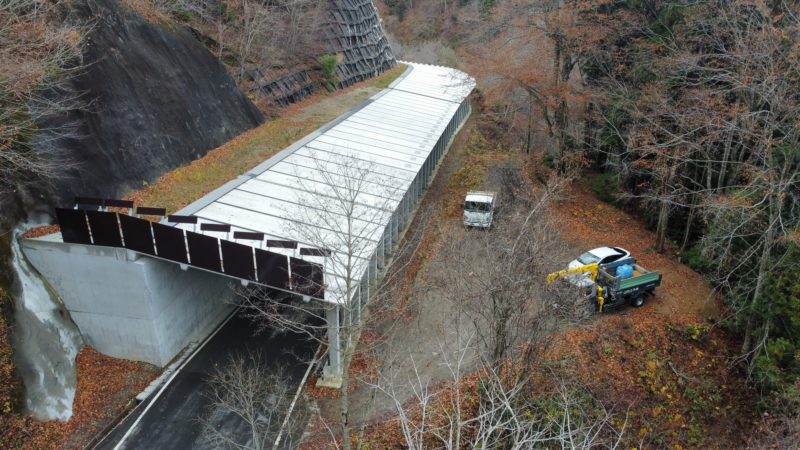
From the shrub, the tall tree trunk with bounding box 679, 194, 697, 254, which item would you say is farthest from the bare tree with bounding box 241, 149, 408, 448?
the shrub

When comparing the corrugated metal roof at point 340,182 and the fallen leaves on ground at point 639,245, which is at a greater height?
the corrugated metal roof at point 340,182

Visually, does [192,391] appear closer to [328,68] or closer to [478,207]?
[478,207]

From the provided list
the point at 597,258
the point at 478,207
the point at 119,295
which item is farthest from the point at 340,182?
the point at 597,258

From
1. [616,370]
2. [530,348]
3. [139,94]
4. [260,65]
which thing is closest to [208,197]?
[139,94]

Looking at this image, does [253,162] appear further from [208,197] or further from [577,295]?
[577,295]

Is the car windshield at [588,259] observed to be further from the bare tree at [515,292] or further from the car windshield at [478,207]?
the car windshield at [478,207]

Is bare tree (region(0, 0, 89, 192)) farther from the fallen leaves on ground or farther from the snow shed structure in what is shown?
the fallen leaves on ground

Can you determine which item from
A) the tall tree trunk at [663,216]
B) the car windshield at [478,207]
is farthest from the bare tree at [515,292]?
the tall tree trunk at [663,216]
